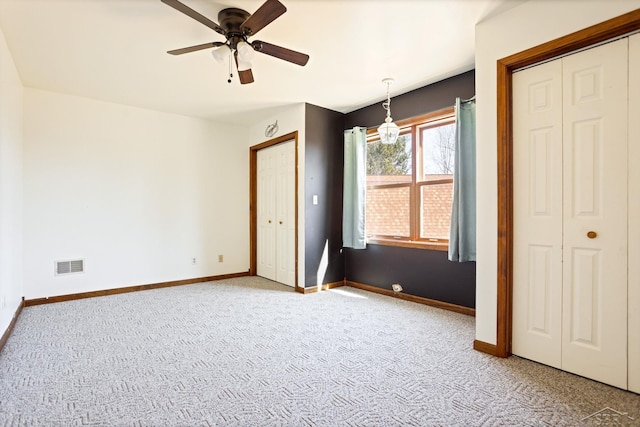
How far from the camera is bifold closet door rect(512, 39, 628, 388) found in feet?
6.35

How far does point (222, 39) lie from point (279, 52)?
0.62 m

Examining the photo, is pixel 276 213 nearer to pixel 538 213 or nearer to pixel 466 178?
pixel 466 178

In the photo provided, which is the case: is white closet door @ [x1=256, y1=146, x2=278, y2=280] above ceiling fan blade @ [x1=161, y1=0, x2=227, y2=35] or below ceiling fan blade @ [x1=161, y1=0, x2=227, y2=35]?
below

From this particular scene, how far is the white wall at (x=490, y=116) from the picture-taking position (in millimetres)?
2226

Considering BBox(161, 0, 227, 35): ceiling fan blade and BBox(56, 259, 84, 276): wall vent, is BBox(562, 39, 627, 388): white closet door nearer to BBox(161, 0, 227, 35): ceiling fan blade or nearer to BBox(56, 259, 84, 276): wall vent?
BBox(161, 0, 227, 35): ceiling fan blade

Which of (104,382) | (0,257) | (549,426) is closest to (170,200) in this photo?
(0,257)

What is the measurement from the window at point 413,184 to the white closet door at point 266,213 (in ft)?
5.01

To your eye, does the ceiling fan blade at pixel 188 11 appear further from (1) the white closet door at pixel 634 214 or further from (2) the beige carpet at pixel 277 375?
(1) the white closet door at pixel 634 214

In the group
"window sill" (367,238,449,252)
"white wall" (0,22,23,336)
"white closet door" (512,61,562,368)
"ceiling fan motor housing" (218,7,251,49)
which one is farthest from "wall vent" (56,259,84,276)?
"white closet door" (512,61,562,368)

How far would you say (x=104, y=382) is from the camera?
2004mm

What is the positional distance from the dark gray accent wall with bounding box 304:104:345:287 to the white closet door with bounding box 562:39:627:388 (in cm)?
280

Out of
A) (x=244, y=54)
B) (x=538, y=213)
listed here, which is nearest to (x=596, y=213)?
(x=538, y=213)

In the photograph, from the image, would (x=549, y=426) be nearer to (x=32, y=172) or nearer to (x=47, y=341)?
(x=47, y=341)

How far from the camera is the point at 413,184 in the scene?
391cm
